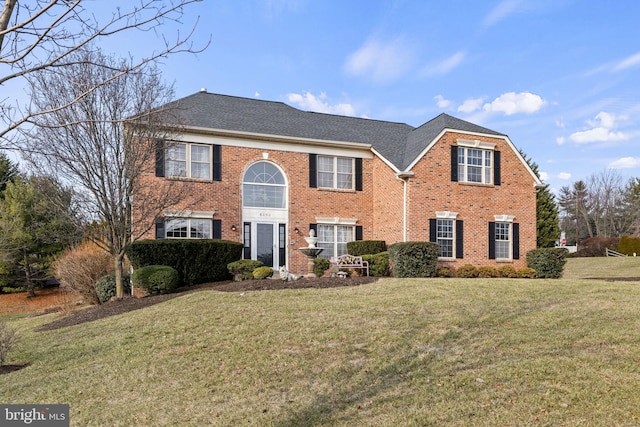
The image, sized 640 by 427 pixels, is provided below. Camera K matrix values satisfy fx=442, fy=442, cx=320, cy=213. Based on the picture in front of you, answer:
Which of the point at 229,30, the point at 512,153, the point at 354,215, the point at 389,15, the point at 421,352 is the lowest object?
the point at 421,352

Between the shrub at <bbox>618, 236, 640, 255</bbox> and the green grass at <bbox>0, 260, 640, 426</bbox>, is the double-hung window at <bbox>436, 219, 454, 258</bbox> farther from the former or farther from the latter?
→ the shrub at <bbox>618, 236, 640, 255</bbox>

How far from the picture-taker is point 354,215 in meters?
19.4

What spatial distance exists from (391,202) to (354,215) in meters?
1.86

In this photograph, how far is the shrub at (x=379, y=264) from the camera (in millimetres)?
16453

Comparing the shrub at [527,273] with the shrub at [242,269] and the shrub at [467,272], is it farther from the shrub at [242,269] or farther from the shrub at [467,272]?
the shrub at [242,269]

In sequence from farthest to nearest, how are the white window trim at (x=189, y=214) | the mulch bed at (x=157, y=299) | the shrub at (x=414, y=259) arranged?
the white window trim at (x=189, y=214) → the shrub at (x=414, y=259) → the mulch bed at (x=157, y=299)

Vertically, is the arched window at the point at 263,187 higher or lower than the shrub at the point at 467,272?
higher

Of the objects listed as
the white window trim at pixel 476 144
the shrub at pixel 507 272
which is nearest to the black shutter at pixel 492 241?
the shrub at pixel 507 272

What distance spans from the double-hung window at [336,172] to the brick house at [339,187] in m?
0.04

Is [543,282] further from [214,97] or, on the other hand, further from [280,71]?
[214,97]

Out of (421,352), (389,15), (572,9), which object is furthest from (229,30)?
(572,9)

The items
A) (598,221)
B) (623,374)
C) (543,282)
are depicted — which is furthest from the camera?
(598,221)

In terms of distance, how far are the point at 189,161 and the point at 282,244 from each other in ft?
16.2

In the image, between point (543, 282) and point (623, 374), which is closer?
point (623, 374)
